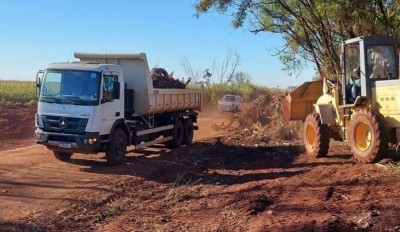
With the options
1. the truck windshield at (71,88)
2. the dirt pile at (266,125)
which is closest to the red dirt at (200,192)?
the truck windshield at (71,88)

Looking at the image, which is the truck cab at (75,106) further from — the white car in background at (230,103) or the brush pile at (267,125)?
the white car in background at (230,103)

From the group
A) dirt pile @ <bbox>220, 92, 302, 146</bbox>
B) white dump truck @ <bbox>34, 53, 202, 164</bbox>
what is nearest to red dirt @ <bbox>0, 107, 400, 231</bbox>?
white dump truck @ <bbox>34, 53, 202, 164</bbox>

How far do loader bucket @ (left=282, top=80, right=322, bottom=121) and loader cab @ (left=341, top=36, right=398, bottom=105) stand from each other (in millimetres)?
2747

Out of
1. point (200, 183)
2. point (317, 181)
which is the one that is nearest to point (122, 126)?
point (200, 183)

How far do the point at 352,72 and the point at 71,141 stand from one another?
7.51m

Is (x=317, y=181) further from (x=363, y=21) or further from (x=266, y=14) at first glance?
(x=266, y=14)

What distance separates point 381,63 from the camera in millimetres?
12875

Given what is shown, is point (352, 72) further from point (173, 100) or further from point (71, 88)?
point (71, 88)

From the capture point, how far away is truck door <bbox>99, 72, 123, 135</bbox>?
46.5ft

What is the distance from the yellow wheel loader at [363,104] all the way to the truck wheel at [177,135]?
5.47 metres

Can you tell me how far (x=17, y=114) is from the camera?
2936 cm

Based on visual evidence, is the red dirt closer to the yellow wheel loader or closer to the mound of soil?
the yellow wheel loader

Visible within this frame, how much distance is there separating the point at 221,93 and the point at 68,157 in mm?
36066

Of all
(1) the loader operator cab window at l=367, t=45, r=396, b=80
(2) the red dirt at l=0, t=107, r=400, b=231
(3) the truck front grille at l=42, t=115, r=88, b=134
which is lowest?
(2) the red dirt at l=0, t=107, r=400, b=231
